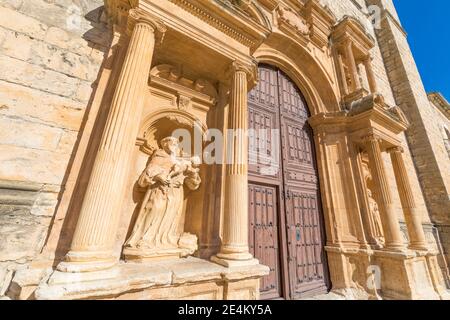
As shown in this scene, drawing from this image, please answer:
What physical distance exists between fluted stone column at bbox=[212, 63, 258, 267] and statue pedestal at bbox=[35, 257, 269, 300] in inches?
6.9

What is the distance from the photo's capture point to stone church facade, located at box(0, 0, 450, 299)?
1.89 m

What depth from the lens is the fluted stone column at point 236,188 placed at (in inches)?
96.3

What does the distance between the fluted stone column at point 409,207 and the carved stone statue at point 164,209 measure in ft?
17.8

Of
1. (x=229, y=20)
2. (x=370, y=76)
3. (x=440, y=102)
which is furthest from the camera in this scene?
(x=440, y=102)

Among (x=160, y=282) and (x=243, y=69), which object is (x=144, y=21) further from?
(x=160, y=282)

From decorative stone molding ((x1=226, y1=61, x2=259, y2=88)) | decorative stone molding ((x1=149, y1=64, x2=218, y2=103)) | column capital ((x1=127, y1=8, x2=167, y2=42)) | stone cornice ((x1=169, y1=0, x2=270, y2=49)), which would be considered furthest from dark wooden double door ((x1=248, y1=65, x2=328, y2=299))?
column capital ((x1=127, y1=8, x2=167, y2=42))

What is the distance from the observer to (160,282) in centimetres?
188

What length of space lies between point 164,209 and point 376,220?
4.96 m

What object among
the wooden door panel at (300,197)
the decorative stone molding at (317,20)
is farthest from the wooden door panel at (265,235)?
the decorative stone molding at (317,20)

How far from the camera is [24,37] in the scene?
226 cm

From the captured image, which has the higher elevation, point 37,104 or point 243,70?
point 243,70

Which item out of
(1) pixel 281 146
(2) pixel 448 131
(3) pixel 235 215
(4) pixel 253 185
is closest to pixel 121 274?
(3) pixel 235 215

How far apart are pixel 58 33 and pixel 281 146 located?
4204 millimetres

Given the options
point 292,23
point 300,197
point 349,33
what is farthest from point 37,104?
point 349,33
